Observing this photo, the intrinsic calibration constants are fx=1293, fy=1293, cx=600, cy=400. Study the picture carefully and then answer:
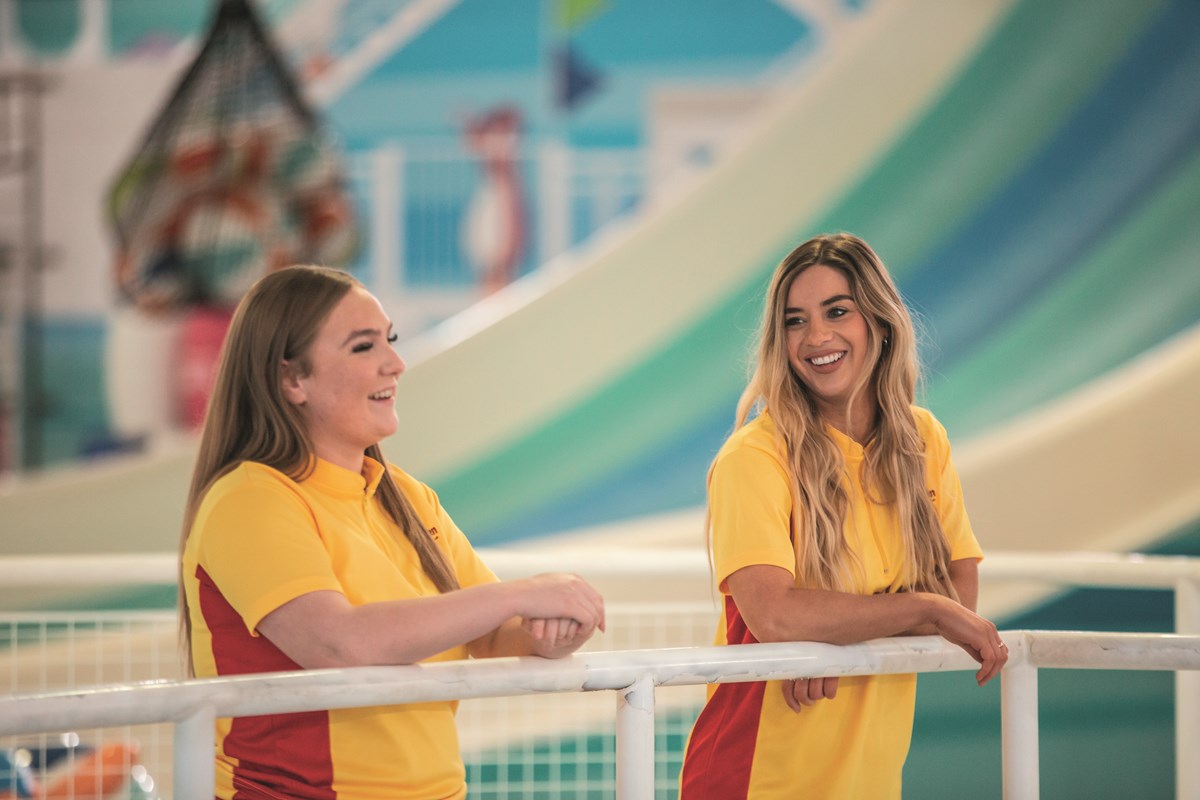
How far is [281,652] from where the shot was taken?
1.26 metres

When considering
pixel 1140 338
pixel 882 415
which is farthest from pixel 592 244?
pixel 882 415

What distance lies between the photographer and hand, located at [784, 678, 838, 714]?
1.43 meters

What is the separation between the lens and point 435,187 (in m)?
4.54

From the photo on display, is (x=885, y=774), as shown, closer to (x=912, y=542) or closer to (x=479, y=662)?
(x=912, y=542)

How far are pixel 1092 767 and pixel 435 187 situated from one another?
9.16ft

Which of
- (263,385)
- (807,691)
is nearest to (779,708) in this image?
(807,691)

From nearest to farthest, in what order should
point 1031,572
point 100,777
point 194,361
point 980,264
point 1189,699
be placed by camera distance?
point 1189,699 → point 1031,572 → point 100,777 → point 980,264 → point 194,361

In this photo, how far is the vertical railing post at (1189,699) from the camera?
215 cm

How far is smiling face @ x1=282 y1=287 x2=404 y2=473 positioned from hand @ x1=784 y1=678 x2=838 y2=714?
21.0 inches

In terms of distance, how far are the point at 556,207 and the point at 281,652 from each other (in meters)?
3.41

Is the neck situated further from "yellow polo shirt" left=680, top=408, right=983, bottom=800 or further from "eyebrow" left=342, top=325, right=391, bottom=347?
"eyebrow" left=342, top=325, right=391, bottom=347

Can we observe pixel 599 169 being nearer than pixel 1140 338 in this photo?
No

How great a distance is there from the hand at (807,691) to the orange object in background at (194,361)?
134 inches

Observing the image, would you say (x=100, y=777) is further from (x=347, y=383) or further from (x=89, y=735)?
(x=347, y=383)
